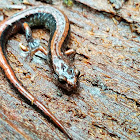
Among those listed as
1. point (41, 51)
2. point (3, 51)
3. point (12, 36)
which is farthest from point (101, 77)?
point (12, 36)

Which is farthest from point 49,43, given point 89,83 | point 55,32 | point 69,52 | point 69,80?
point 89,83

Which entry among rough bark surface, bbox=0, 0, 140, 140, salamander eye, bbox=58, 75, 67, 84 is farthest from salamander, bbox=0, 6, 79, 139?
rough bark surface, bbox=0, 0, 140, 140

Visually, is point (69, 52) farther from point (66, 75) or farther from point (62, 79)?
point (62, 79)

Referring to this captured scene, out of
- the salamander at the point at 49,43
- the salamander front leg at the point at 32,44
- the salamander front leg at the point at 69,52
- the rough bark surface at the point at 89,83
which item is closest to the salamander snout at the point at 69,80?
the salamander at the point at 49,43

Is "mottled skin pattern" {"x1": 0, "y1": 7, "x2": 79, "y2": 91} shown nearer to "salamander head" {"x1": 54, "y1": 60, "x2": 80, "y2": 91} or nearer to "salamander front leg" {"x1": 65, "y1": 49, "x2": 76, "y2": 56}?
"salamander head" {"x1": 54, "y1": 60, "x2": 80, "y2": 91}

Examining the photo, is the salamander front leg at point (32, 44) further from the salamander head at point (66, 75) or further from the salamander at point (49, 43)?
the salamander head at point (66, 75)

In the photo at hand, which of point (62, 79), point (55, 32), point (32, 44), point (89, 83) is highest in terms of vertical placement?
point (55, 32)

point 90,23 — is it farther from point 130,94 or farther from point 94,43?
point 130,94
